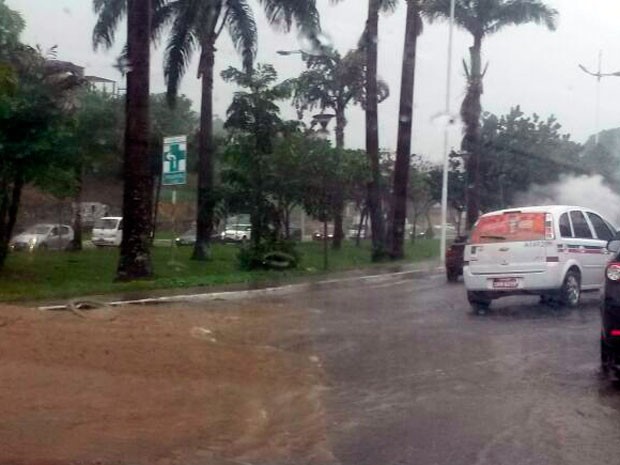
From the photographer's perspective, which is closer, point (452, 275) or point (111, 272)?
point (452, 275)

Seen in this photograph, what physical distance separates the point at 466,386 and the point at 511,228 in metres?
6.45

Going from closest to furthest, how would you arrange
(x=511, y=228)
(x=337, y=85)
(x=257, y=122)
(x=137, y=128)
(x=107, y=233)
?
(x=511, y=228) → (x=137, y=128) → (x=257, y=122) → (x=337, y=85) → (x=107, y=233)

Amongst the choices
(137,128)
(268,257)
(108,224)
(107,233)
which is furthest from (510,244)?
(108,224)

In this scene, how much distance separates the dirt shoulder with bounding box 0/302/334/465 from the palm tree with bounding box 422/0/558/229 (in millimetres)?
25149

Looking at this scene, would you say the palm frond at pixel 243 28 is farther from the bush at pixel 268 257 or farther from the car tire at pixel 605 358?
the car tire at pixel 605 358

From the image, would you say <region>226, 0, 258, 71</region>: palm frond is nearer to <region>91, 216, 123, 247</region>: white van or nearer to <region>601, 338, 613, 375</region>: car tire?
<region>91, 216, 123, 247</region>: white van

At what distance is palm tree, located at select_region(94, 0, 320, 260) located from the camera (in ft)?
100

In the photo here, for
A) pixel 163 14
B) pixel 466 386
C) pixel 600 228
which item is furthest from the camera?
pixel 163 14

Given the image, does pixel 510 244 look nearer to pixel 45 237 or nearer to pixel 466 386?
pixel 466 386

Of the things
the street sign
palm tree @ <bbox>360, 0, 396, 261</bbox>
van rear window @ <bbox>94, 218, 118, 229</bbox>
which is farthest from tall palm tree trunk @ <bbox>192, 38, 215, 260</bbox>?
van rear window @ <bbox>94, 218, 118, 229</bbox>

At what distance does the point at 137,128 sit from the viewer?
20.9 meters

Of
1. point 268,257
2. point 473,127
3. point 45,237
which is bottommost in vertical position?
point 268,257

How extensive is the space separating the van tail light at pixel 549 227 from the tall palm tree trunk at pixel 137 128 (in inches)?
344

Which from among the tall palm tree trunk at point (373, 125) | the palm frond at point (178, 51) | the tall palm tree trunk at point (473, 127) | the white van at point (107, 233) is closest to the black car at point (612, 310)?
the tall palm tree trunk at point (373, 125)
